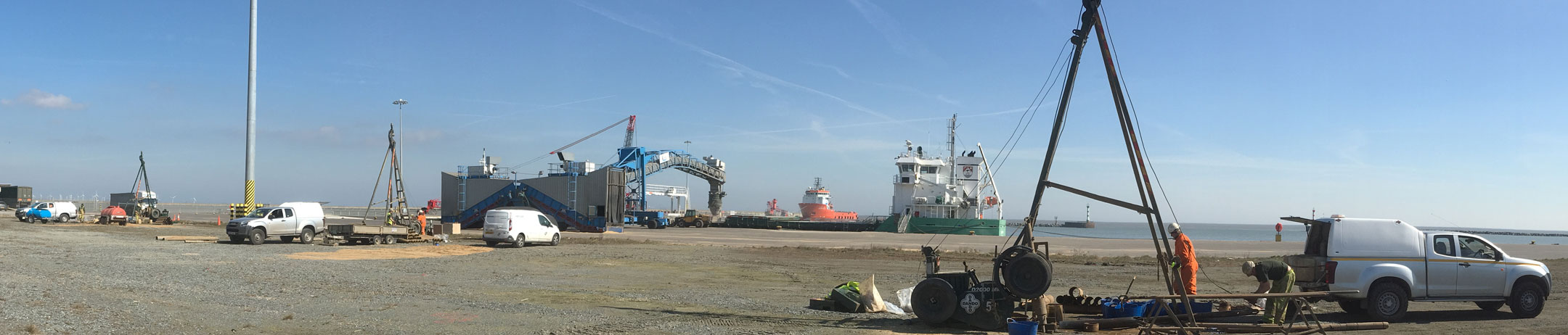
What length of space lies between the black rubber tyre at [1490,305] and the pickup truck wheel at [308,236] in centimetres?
2969

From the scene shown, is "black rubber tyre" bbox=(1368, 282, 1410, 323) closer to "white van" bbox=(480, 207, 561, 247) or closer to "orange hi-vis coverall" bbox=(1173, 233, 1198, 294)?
"orange hi-vis coverall" bbox=(1173, 233, 1198, 294)

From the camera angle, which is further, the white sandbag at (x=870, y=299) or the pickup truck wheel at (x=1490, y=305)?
the pickup truck wheel at (x=1490, y=305)

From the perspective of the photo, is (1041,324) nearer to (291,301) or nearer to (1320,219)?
(1320,219)

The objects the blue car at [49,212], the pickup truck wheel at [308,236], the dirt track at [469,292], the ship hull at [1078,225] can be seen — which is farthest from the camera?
the ship hull at [1078,225]

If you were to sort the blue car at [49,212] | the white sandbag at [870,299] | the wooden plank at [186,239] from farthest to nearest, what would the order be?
the blue car at [49,212] < the wooden plank at [186,239] < the white sandbag at [870,299]

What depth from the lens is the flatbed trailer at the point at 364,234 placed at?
27641 mm

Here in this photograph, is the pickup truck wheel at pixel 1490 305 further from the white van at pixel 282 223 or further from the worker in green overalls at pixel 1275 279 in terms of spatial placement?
the white van at pixel 282 223

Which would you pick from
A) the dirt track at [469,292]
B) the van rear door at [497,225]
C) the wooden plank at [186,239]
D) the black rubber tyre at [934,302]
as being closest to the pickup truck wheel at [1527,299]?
the dirt track at [469,292]

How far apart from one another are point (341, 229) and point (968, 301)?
950 inches

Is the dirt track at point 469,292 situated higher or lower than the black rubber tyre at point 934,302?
lower

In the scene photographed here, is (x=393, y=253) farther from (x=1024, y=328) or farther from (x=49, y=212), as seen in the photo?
(x=49, y=212)

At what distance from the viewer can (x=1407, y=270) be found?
1138 centimetres

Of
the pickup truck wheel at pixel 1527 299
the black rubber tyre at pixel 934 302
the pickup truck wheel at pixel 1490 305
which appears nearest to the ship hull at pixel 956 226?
the pickup truck wheel at pixel 1490 305

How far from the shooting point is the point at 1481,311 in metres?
12.3
